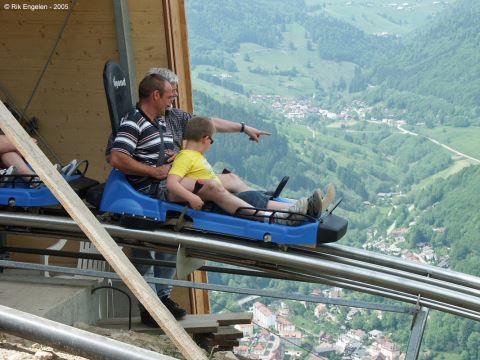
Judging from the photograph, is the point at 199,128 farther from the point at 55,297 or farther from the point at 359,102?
the point at 359,102

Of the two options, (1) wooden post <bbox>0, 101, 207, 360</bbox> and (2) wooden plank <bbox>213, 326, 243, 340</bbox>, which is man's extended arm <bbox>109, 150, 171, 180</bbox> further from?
(2) wooden plank <bbox>213, 326, 243, 340</bbox>

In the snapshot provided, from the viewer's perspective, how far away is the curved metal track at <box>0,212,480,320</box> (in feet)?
19.7

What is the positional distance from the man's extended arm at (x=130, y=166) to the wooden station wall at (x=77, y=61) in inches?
118

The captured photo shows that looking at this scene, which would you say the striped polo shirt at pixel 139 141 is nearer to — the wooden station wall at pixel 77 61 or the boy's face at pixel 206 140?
the boy's face at pixel 206 140

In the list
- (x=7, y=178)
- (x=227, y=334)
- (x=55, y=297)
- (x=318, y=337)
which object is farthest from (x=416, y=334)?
(x=318, y=337)

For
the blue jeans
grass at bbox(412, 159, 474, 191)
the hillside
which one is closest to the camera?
the blue jeans

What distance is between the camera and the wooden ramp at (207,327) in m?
7.44

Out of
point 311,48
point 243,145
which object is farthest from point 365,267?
point 311,48

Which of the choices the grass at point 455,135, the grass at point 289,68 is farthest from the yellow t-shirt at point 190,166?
the grass at point 289,68

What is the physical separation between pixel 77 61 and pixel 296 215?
4.00m

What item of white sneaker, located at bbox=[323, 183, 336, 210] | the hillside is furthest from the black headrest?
the hillside

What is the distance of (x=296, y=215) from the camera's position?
6.31m

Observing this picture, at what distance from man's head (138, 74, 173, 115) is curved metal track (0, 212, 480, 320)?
75 cm

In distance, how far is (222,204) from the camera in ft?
21.1
